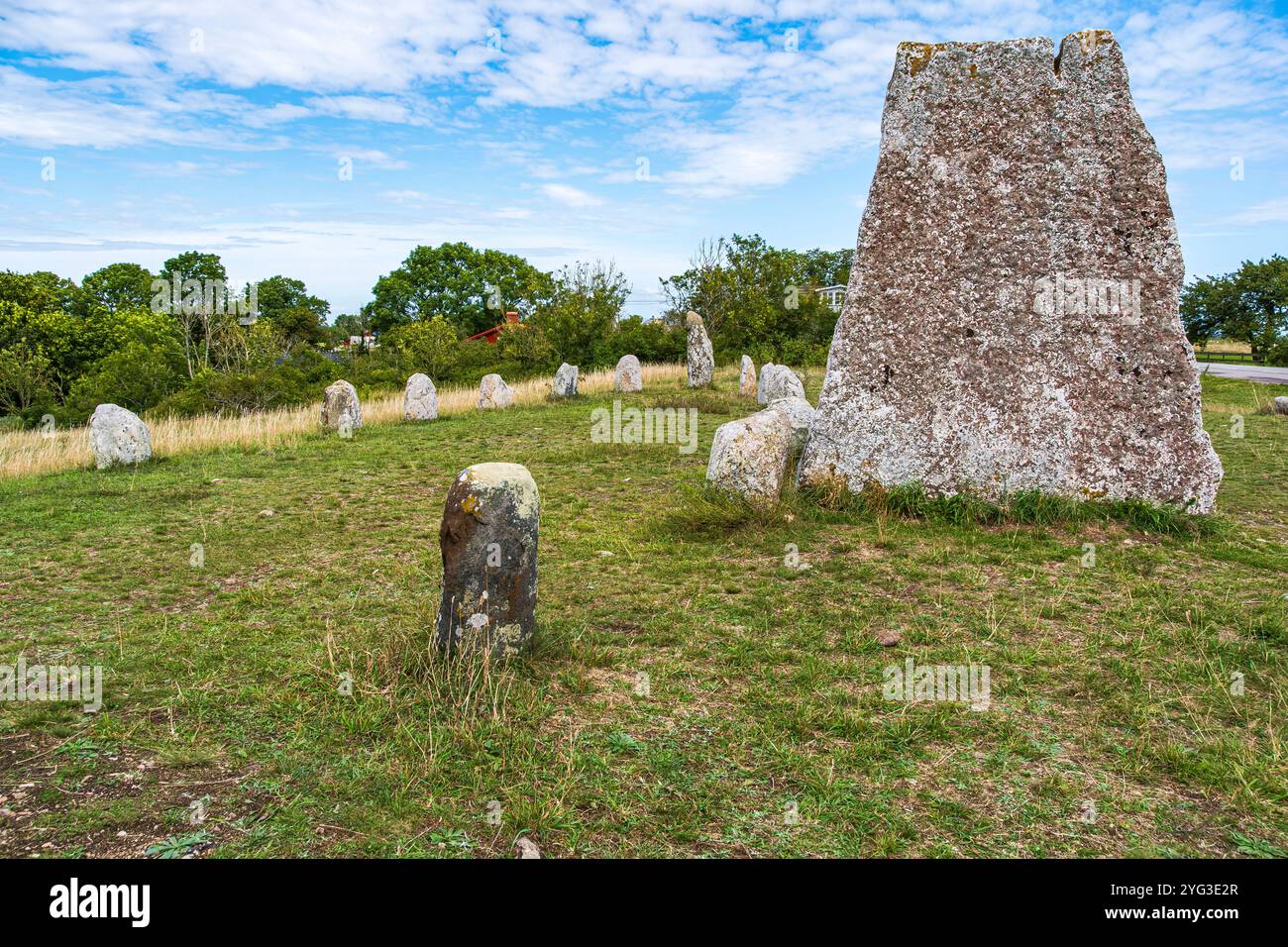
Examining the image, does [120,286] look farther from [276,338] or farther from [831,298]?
[831,298]

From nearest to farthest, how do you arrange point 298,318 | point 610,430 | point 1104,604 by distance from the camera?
point 1104,604
point 610,430
point 298,318

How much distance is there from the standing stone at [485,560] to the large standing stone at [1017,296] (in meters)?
4.50

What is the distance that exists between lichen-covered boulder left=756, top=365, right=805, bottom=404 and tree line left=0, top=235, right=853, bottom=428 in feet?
33.0

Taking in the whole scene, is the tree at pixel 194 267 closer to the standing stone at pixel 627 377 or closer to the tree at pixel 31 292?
the tree at pixel 31 292

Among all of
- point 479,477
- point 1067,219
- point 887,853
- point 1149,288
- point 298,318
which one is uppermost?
point 298,318

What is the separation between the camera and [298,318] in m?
51.9

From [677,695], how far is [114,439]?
38.7 feet

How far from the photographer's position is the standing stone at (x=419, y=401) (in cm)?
1764

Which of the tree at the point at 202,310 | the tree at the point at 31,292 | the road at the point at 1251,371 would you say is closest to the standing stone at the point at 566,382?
the road at the point at 1251,371

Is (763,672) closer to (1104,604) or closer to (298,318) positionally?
(1104,604)

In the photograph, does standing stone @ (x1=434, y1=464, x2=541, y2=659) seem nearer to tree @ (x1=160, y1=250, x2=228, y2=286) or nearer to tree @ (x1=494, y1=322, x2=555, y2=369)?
tree @ (x1=494, y1=322, x2=555, y2=369)

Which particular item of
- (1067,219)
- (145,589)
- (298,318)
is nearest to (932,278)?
(1067,219)

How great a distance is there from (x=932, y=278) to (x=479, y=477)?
5.39 m

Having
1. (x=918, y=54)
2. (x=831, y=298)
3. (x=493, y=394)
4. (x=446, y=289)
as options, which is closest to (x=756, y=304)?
(x=831, y=298)
